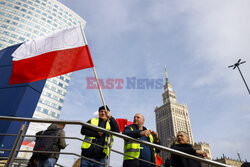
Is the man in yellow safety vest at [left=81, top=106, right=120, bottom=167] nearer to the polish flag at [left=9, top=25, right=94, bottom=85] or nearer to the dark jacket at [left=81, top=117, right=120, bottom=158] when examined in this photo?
the dark jacket at [left=81, top=117, right=120, bottom=158]

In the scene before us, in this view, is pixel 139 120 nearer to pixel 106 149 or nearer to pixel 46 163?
pixel 106 149

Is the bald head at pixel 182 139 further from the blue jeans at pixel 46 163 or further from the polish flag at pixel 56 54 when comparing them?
the polish flag at pixel 56 54

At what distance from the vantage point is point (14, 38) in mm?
56438

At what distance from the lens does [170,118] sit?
9450 cm

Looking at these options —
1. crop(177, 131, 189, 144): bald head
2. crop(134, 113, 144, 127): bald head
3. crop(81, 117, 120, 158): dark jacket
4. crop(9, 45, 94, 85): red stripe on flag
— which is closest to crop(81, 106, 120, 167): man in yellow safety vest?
crop(81, 117, 120, 158): dark jacket

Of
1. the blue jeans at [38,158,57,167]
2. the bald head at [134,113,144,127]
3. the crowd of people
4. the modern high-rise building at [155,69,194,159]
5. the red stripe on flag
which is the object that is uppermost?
the modern high-rise building at [155,69,194,159]

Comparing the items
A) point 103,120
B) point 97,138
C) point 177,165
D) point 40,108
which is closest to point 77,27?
point 103,120

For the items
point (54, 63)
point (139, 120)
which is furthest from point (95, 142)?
point (54, 63)

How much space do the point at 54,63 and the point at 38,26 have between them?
6772 cm

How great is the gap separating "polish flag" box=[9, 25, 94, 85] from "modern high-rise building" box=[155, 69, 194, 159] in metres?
92.9

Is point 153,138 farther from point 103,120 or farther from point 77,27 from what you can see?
point 77,27

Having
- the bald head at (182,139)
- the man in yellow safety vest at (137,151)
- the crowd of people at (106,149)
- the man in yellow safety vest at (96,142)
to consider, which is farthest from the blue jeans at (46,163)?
the bald head at (182,139)

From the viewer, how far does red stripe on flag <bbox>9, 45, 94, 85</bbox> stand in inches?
185

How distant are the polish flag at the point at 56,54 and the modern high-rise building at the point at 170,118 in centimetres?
9286
